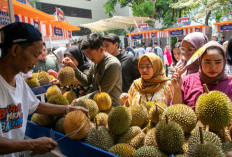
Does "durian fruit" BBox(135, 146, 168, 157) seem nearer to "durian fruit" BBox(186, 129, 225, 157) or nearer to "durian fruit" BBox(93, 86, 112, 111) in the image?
"durian fruit" BBox(186, 129, 225, 157)

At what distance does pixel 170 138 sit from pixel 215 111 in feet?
1.31

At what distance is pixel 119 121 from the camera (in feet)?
5.01

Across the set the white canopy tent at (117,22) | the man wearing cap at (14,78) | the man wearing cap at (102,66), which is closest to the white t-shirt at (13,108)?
the man wearing cap at (14,78)

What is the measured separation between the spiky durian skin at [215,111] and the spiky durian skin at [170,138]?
0.27 m

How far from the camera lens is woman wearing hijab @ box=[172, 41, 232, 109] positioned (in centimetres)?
178

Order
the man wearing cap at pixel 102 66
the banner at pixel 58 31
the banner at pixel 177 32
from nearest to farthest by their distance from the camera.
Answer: the man wearing cap at pixel 102 66
the banner at pixel 58 31
the banner at pixel 177 32

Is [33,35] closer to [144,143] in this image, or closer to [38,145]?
[38,145]

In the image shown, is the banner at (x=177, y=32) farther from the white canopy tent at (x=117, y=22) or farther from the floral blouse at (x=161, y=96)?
the floral blouse at (x=161, y=96)

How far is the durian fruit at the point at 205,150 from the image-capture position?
0.97m

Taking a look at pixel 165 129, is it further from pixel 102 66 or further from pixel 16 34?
pixel 102 66

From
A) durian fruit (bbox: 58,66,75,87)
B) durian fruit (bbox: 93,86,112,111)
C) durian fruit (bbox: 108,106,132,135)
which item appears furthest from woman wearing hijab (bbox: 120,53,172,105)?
durian fruit (bbox: 58,66,75,87)

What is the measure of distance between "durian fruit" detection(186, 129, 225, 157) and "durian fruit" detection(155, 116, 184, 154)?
149mm

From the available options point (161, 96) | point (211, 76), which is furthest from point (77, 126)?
point (211, 76)

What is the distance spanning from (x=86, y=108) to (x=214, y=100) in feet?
3.56
